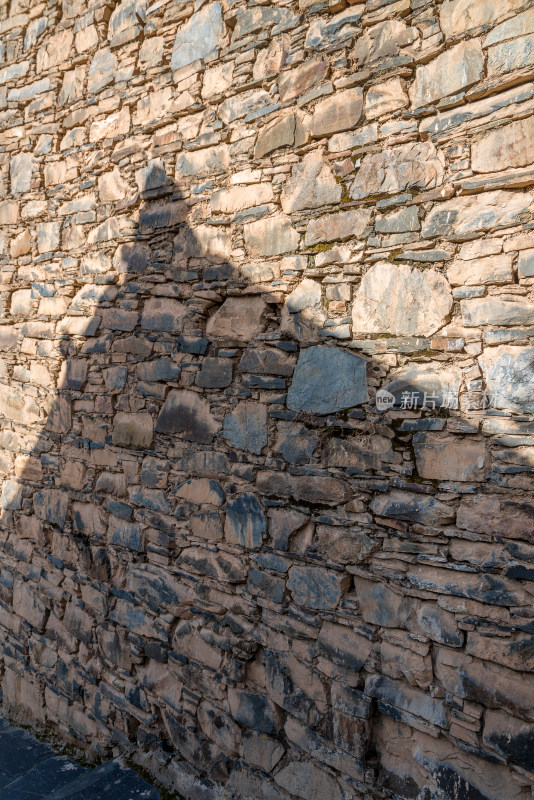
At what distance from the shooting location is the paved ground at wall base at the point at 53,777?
271 cm

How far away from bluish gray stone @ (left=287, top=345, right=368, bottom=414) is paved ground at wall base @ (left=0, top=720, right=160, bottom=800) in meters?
2.05

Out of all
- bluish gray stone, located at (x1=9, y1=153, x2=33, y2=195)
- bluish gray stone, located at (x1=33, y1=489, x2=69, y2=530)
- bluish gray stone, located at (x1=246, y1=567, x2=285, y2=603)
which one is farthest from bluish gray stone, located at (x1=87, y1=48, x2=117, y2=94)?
bluish gray stone, located at (x1=246, y1=567, x2=285, y2=603)

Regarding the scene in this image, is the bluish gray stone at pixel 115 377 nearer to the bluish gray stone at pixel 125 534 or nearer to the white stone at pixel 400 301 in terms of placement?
the bluish gray stone at pixel 125 534

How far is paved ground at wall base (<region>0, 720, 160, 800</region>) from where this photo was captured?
2.71m

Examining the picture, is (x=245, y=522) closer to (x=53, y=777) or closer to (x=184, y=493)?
(x=184, y=493)

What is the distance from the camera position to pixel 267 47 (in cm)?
248

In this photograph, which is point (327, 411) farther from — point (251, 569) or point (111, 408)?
point (111, 408)

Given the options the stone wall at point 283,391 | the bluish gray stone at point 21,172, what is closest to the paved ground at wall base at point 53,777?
the stone wall at point 283,391

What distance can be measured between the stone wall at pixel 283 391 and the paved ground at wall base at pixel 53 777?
13cm

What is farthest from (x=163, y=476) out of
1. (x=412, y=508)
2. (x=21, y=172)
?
(x=21, y=172)

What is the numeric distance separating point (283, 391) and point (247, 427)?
0.25m

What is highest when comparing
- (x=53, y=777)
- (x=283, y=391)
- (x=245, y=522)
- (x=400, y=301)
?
(x=400, y=301)

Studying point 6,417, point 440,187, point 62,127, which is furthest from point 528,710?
point 62,127

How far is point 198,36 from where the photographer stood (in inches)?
108
